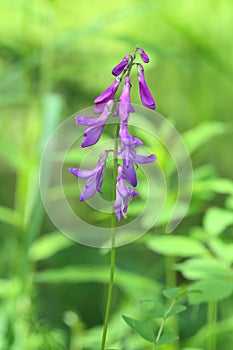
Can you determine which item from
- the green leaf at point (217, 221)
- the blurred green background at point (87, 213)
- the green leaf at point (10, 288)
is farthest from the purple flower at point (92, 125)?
the green leaf at point (10, 288)

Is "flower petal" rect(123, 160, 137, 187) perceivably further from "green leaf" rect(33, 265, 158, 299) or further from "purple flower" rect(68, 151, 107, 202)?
"green leaf" rect(33, 265, 158, 299)

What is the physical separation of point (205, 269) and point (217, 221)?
18 cm

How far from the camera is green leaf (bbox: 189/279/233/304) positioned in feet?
4.08

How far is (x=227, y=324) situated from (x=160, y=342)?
0.70m

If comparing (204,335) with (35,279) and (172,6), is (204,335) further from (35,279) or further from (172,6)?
(172,6)

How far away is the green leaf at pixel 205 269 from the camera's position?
4.52 feet

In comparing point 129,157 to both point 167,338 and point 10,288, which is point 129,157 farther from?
point 10,288


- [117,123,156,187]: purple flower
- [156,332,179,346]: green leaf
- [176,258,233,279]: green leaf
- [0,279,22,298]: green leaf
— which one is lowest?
[0,279,22,298]: green leaf

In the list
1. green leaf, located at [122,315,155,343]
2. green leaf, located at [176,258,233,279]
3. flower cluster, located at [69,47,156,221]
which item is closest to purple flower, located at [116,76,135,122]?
flower cluster, located at [69,47,156,221]

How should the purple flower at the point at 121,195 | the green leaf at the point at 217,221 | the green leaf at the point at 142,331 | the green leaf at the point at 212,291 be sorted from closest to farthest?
the purple flower at the point at 121,195, the green leaf at the point at 142,331, the green leaf at the point at 212,291, the green leaf at the point at 217,221

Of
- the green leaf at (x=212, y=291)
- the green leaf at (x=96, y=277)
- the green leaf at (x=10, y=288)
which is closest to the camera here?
the green leaf at (x=212, y=291)

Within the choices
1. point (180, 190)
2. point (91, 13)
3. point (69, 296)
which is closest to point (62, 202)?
point (69, 296)

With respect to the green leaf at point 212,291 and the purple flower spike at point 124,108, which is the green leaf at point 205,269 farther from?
the purple flower spike at point 124,108

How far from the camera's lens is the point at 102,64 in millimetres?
2188
